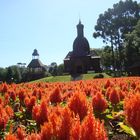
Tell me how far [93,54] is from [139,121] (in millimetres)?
83278

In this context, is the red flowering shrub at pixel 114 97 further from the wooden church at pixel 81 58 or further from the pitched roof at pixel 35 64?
the pitched roof at pixel 35 64

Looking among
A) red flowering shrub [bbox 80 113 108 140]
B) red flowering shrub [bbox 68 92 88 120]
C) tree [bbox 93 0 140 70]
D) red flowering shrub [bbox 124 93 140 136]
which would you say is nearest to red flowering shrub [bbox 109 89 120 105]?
red flowering shrub [bbox 68 92 88 120]

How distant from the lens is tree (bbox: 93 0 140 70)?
72250 millimetres

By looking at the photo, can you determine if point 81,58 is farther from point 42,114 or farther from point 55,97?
point 42,114

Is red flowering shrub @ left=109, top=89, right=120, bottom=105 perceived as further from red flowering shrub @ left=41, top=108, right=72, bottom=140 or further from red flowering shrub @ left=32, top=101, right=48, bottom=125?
red flowering shrub @ left=41, top=108, right=72, bottom=140

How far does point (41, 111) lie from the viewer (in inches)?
213

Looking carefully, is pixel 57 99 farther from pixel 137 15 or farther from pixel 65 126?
pixel 137 15

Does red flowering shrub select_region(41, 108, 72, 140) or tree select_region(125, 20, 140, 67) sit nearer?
red flowering shrub select_region(41, 108, 72, 140)

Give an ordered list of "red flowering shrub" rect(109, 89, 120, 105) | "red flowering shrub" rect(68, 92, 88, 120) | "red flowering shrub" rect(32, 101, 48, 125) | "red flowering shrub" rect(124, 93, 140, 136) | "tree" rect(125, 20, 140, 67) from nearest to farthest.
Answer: "red flowering shrub" rect(124, 93, 140, 136) → "red flowering shrub" rect(68, 92, 88, 120) → "red flowering shrub" rect(32, 101, 48, 125) → "red flowering shrub" rect(109, 89, 120, 105) → "tree" rect(125, 20, 140, 67)

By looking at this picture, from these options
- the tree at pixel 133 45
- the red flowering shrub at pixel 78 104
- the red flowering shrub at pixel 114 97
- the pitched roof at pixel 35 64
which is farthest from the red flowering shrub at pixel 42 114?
→ the pitched roof at pixel 35 64

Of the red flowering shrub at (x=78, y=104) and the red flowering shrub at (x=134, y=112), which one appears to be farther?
the red flowering shrub at (x=78, y=104)

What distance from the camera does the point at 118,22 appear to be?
2844 inches

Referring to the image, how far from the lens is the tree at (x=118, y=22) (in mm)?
72250

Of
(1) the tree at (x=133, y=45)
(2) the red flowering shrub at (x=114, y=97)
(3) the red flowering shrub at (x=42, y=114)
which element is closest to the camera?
(3) the red flowering shrub at (x=42, y=114)
